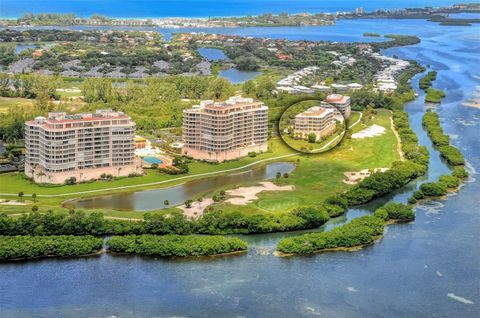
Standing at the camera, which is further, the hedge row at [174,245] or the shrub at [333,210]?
the shrub at [333,210]

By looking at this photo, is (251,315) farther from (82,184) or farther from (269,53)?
(269,53)

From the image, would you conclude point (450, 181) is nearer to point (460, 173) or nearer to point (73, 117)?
point (460, 173)

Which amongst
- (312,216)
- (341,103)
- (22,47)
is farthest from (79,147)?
(22,47)

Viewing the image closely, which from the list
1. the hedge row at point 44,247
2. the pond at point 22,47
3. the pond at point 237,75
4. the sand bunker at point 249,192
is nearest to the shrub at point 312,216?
A: the sand bunker at point 249,192

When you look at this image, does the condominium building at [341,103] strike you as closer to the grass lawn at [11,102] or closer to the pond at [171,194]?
the pond at [171,194]

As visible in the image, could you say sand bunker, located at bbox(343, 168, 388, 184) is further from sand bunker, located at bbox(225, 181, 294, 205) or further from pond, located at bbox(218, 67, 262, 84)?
pond, located at bbox(218, 67, 262, 84)

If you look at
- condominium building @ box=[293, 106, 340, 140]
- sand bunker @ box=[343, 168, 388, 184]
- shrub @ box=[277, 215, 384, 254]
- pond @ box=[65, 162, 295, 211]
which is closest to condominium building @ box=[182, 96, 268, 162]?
pond @ box=[65, 162, 295, 211]
